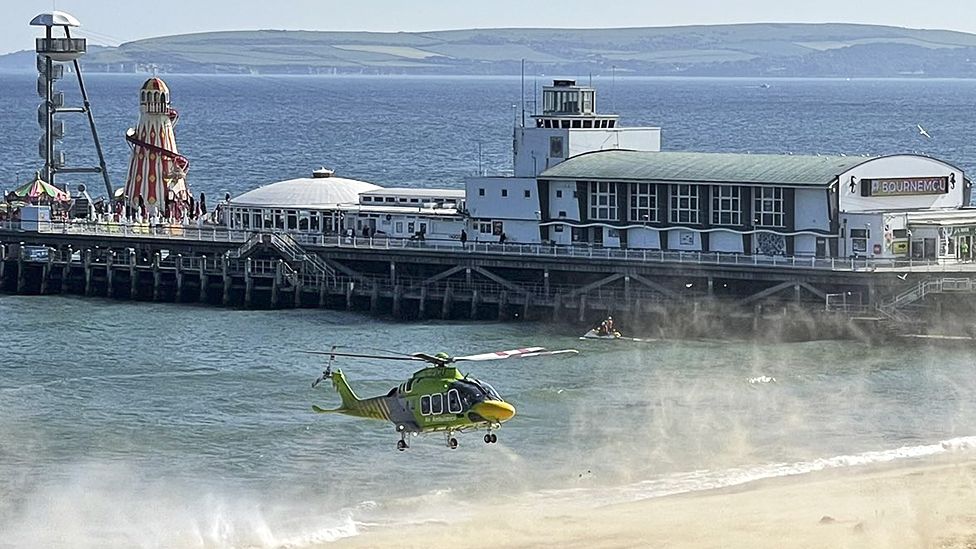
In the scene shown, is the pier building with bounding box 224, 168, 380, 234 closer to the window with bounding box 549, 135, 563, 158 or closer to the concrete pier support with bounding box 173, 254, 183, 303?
the concrete pier support with bounding box 173, 254, 183, 303

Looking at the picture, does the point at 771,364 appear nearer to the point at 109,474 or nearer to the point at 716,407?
the point at 716,407

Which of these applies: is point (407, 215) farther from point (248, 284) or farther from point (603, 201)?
point (603, 201)

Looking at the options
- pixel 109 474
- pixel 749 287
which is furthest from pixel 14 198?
pixel 109 474

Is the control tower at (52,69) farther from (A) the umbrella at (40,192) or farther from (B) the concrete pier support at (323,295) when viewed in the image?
(B) the concrete pier support at (323,295)

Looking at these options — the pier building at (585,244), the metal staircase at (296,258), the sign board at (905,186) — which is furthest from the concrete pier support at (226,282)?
the sign board at (905,186)

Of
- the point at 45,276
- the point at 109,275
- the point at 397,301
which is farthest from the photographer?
the point at 45,276

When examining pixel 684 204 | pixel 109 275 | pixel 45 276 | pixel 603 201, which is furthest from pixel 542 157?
pixel 45 276

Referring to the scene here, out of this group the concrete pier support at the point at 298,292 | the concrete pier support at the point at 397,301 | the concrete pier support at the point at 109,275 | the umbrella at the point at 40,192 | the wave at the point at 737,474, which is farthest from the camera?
the umbrella at the point at 40,192
